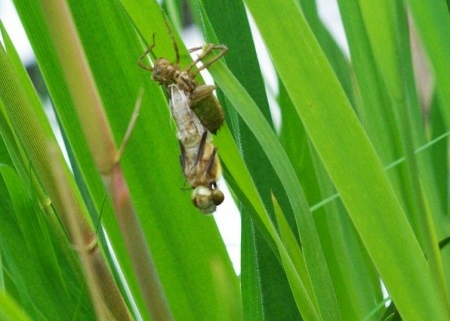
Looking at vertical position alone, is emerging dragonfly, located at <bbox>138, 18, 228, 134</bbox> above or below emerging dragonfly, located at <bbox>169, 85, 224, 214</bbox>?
above

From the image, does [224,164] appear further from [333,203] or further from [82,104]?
[82,104]

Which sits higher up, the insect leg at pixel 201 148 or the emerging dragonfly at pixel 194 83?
the emerging dragonfly at pixel 194 83

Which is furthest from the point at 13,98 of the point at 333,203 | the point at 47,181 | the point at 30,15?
the point at 333,203

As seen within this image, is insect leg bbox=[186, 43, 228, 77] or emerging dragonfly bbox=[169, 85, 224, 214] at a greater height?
insect leg bbox=[186, 43, 228, 77]
